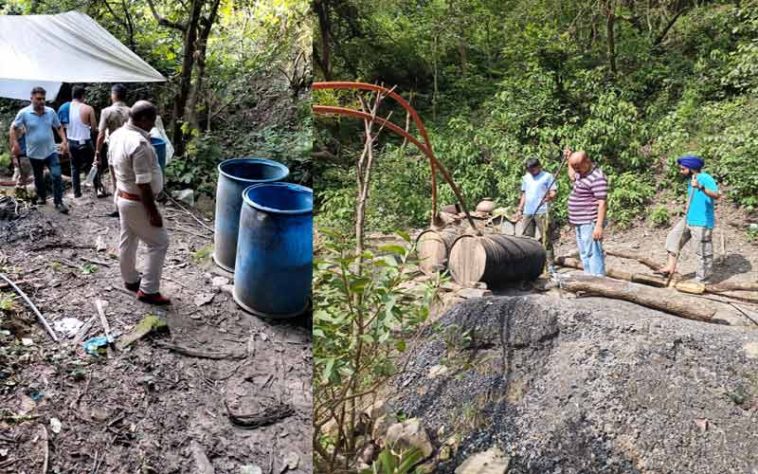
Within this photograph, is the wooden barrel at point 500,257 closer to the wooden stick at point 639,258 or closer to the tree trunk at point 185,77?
the wooden stick at point 639,258

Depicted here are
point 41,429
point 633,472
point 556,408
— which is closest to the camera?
point 41,429

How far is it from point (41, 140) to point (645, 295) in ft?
5.36

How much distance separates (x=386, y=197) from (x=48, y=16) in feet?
3.36

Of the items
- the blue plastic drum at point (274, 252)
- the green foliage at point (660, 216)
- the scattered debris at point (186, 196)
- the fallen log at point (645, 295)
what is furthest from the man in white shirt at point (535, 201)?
the scattered debris at point (186, 196)

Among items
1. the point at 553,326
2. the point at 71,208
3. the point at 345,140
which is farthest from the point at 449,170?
the point at 71,208

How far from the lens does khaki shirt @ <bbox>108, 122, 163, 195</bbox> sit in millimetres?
1523

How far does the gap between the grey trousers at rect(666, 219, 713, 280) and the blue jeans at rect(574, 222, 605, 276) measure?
17cm

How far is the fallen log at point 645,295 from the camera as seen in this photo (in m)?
1.52

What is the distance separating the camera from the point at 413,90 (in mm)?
1686

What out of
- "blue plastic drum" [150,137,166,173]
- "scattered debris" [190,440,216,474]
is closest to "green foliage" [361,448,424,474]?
"scattered debris" [190,440,216,474]

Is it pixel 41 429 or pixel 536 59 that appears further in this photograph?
pixel 536 59

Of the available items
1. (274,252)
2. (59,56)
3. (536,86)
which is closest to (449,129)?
(536,86)

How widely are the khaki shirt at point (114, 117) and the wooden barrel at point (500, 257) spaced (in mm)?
940

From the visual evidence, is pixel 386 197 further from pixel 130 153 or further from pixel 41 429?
pixel 41 429
